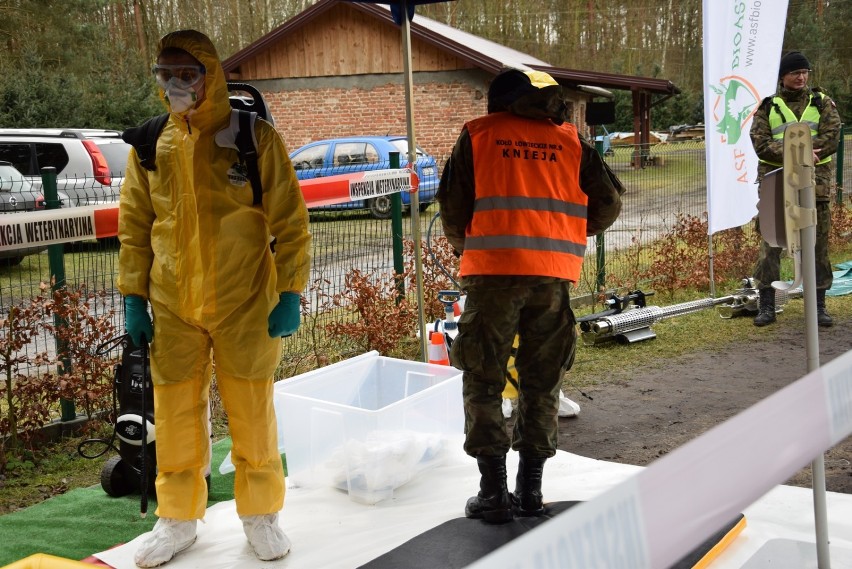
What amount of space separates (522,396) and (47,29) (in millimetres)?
5937

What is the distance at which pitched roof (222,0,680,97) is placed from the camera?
16763 mm

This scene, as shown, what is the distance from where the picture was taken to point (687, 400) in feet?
18.0

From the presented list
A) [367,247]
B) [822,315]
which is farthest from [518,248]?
[822,315]

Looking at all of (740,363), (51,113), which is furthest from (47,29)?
(51,113)

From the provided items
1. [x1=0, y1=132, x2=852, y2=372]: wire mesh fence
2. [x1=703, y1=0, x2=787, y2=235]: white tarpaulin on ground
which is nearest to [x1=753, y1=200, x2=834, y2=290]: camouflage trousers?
Result: [x1=703, y1=0, x2=787, y2=235]: white tarpaulin on ground

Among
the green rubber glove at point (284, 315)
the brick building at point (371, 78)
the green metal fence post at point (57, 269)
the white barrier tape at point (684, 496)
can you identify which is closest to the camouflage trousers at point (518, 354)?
the green rubber glove at point (284, 315)

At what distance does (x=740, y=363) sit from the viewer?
632 cm

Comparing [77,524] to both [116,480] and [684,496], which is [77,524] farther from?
[684,496]

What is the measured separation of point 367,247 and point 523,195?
3.78 meters

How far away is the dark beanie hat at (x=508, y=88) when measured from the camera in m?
3.26

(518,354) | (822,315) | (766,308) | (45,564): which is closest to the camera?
(45,564)

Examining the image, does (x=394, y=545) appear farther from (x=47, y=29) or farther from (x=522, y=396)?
(x=47, y=29)

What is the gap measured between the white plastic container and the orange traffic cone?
367mm

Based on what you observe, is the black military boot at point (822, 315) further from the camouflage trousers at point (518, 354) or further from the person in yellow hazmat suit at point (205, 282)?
the person in yellow hazmat suit at point (205, 282)
